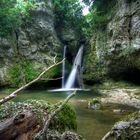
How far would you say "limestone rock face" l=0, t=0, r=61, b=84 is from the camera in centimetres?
2659

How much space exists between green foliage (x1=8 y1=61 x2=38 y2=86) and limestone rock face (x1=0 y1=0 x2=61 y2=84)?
1.30 feet

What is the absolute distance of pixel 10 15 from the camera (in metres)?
25.7

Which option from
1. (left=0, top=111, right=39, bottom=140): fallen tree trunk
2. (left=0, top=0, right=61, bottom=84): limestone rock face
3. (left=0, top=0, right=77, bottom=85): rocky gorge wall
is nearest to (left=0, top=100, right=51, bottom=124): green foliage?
(left=0, top=111, right=39, bottom=140): fallen tree trunk

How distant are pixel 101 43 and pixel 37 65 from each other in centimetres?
593

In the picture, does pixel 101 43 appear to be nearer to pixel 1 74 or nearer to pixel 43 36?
pixel 43 36

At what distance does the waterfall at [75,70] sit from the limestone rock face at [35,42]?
1.98 m

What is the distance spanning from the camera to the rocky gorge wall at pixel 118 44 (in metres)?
22.3

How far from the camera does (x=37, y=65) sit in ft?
91.0

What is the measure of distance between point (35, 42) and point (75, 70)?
432cm

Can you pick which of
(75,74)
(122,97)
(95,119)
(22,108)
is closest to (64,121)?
(22,108)

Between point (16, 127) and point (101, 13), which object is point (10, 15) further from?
point (16, 127)

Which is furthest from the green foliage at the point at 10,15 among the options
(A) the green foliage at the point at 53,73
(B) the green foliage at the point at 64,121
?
(B) the green foliage at the point at 64,121

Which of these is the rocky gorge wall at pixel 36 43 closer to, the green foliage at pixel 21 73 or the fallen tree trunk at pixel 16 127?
the green foliage at pixel 21 73

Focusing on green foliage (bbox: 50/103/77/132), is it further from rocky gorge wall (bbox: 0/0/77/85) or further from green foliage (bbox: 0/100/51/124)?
rocky gorge wall (bbox: 0/0/77/85)
